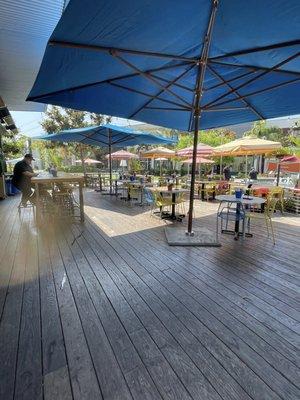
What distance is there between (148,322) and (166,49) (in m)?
2.92

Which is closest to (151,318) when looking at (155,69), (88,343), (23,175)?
(88,343)

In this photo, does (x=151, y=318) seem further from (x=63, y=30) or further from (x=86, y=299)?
(x=63, y=30)

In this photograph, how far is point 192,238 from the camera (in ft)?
14.5

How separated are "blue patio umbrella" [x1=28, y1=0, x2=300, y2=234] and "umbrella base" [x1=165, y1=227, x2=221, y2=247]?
1.97m

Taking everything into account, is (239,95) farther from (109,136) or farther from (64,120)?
(64,120)

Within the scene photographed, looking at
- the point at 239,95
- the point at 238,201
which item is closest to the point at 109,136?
the point at 239,95

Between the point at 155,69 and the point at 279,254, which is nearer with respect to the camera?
the point at 155,69

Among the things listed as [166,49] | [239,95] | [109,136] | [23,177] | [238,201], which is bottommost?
[238,201]

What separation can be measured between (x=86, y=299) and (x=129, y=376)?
3.45 feet

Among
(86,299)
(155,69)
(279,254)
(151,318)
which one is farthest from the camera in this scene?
(279,254)

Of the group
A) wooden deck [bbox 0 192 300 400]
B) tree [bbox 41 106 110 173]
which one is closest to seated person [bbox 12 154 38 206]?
wooden deck [bbox 0 192 300 400]

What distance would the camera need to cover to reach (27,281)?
9.67 feet

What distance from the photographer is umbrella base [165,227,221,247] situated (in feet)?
13.8

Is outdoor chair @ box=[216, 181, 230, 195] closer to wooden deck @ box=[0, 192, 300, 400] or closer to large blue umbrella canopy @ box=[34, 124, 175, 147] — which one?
large blue umbrella canopy @ box=[34, 124, 175, 147]
